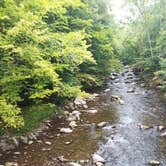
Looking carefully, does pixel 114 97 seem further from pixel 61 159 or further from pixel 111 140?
pixel 61 159

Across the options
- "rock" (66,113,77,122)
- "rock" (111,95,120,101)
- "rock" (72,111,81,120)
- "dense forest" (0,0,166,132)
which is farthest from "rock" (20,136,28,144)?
"rock" (111,95,120,101)

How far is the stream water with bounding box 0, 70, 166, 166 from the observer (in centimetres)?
1083

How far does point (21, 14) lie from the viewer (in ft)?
40.9

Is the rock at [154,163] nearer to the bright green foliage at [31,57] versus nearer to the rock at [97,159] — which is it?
the rock at [97,159]

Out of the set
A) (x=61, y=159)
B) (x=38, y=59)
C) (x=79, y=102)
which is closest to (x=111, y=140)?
(x=61, y=159)

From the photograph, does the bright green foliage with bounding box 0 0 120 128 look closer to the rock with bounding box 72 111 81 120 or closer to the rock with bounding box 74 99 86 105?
the rock with bounding box 72 111 81 120

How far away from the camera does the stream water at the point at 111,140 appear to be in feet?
35.5

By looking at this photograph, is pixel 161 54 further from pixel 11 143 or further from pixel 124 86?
pixel 11 143

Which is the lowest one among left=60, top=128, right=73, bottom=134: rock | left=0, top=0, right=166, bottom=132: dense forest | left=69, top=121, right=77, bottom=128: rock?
left=60, top=128, right=73, bottom=134: rock

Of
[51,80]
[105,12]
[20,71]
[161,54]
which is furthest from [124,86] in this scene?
[20,71]

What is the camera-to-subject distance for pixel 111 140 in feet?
41.5

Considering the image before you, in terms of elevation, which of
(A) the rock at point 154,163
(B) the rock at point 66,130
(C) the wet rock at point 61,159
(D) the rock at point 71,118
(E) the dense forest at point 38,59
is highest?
(E) the dense forest at point 38,59

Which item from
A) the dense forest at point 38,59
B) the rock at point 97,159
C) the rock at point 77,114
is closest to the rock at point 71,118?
the rock at point 77,114

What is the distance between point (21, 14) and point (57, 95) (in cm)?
486
